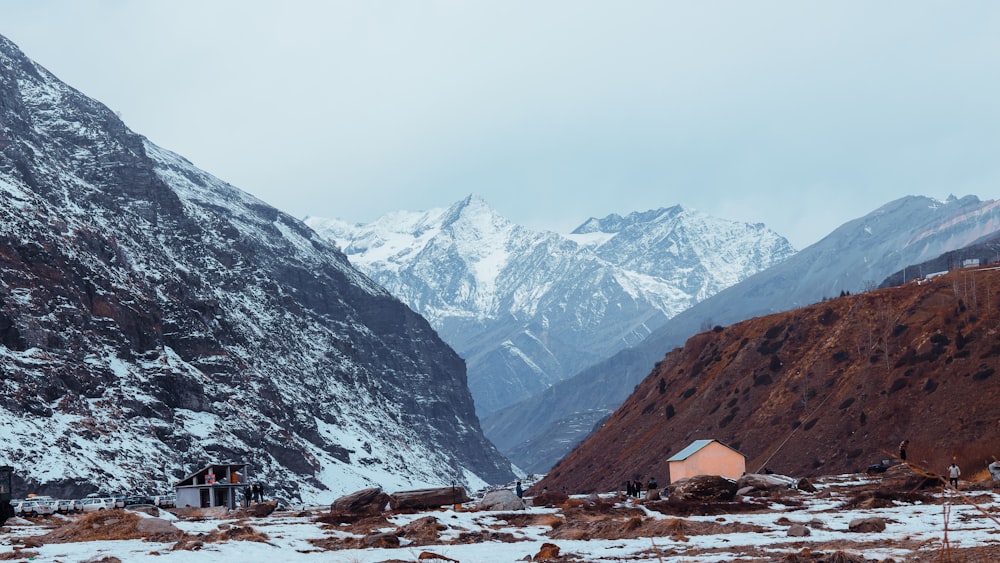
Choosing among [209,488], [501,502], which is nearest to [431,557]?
[501,502]

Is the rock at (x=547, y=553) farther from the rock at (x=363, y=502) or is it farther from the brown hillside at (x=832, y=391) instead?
the brown hillside at (x=832, y=391)

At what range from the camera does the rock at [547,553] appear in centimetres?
3594

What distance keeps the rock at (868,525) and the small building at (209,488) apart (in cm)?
5531

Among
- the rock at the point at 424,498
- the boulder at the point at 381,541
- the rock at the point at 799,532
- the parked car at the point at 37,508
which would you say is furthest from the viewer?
the parked car at the point at 37,508

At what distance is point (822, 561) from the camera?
1079 inches

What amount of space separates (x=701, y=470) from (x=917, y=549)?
53.8 meters

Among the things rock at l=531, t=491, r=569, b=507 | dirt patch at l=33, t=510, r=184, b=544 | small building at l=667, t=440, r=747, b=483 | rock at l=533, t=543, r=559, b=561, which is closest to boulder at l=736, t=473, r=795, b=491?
small building at l=667, t=440, r=747, b=483

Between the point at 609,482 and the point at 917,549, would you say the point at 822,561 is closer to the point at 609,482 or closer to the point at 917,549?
the point at 917,549

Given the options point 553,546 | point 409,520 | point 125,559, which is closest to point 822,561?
point 553,546

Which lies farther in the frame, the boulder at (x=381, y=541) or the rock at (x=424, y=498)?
the rock at (x=424, y=498)

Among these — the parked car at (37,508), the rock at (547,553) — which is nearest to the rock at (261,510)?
the parked car at (37,508)

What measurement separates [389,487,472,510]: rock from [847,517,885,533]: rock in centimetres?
3351

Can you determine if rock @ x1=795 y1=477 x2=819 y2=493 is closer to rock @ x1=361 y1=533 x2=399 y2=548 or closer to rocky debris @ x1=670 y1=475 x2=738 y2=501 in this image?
rocky debris @ x1=670 y1=475 x2=738 y2=501

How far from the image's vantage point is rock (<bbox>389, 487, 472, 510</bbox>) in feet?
226
